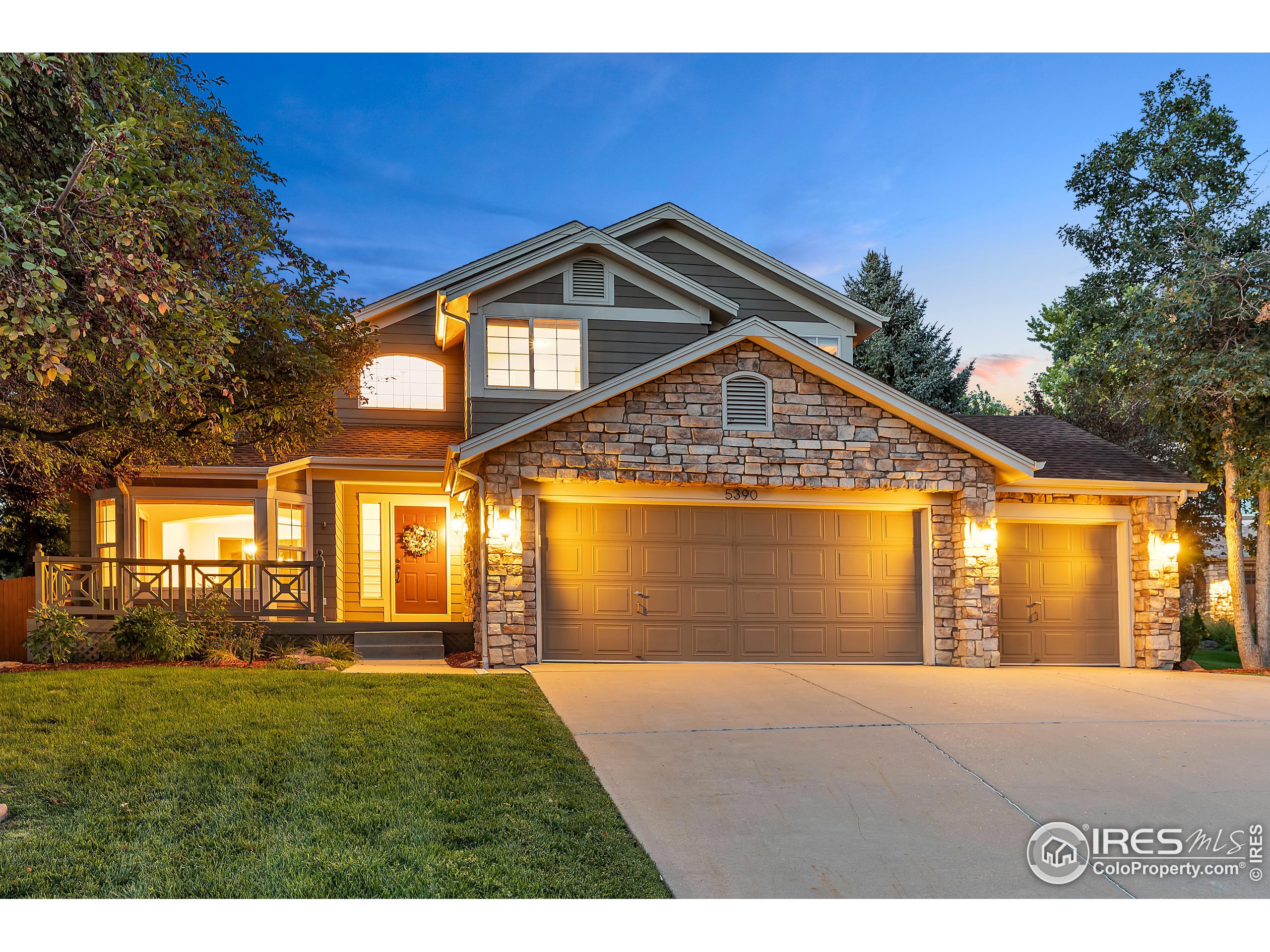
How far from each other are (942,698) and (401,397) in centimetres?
1068

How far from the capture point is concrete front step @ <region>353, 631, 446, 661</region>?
1234cm

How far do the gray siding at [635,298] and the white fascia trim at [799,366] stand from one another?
9.76ft

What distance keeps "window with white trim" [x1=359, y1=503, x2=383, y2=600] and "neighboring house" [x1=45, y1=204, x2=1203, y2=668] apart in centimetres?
5

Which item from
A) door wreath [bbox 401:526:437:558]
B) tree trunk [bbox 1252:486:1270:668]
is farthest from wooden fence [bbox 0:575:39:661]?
tree trunk [bbox 1252:486:1270:668]

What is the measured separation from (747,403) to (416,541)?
6496 millimetres

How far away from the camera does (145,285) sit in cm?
571

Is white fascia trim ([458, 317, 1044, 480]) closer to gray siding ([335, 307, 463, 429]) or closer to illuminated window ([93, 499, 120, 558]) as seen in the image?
gray siding ([335, 307, 463, 429])

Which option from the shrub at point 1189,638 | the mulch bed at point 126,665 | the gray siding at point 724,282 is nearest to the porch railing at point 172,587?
the mulch bed at point 126,665

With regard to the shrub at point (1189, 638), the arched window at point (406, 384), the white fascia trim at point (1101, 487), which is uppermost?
the arched window at point (406, 384)

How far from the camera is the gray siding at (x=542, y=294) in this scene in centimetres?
1362

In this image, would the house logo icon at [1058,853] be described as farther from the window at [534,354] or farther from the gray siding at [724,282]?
the gray siding at [724,282]

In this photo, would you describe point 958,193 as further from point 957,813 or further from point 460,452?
point 957,813

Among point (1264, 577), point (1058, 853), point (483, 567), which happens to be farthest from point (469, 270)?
point (1264, 577)

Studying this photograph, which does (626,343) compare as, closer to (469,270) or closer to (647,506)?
(469,270)
